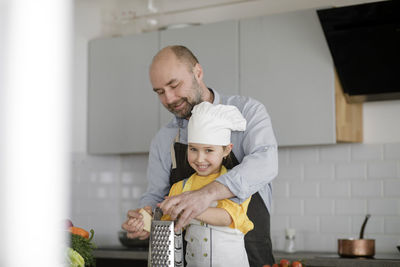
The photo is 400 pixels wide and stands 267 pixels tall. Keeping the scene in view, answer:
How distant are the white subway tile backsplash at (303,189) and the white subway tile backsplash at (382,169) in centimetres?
36

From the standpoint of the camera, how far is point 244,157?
1.93 m

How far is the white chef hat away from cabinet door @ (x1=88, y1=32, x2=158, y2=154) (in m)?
1.96

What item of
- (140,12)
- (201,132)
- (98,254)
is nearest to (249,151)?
(201,132)

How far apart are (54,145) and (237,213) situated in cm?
125

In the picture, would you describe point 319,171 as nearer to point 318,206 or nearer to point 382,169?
point 318,206

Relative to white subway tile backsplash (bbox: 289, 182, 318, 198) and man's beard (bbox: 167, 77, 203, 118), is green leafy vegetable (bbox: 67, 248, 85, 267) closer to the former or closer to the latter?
man's beard (bbox: 167, 77, 203, 118)

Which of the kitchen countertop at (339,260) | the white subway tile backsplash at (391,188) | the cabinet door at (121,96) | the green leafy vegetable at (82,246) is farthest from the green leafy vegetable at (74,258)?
the white subway tile backsplash at (391,188)

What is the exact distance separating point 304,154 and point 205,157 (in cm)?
192

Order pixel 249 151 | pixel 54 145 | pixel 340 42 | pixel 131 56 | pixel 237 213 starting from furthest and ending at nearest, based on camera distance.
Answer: pixel 131 56 < pixel 340 42 < pixel 249 151 < pixel 237 213 < pixel 54 145

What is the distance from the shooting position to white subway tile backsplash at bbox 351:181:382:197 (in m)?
3.47

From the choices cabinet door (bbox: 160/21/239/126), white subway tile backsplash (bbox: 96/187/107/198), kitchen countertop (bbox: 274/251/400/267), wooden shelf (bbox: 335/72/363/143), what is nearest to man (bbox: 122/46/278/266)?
kitchen countertop (bbox: 274/251/400/267)

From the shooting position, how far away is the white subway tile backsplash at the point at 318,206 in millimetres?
3602

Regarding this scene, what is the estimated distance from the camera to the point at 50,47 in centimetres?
65

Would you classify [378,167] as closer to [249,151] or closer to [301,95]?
[301,95]
